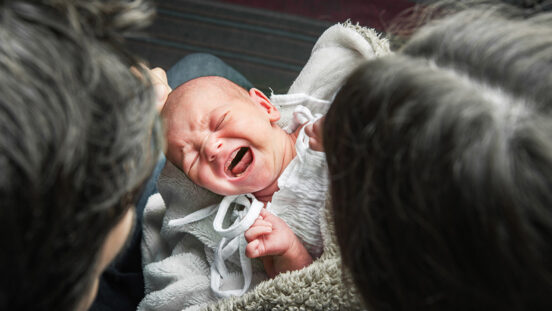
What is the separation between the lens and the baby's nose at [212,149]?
2.63 feet

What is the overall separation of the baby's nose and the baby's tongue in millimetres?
68

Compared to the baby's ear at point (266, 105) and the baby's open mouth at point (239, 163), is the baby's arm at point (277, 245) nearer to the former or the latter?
the baby's open mouth at point (239, 163)

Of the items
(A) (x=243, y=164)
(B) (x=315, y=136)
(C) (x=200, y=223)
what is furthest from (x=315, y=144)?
(C) (x=200, y=223)

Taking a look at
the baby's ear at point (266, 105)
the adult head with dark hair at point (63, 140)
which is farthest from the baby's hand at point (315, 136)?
the adult head with dark hair at point (63, 140)

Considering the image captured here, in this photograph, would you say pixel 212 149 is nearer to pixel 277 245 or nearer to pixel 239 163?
pixel 239 163

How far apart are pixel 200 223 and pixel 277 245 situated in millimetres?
221

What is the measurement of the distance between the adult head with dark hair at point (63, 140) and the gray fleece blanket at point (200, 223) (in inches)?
16.2

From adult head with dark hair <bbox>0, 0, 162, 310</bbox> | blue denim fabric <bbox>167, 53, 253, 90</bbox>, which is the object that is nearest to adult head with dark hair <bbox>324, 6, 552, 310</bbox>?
adult head with dark hair <bbox>0, 0, 162, 310</bbox>

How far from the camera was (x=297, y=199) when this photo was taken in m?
0.84

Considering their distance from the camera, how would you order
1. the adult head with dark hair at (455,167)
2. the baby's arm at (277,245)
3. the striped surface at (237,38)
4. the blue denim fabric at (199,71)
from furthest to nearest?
1. the striped surface at (237,38)
2. the blue denim fabric at (199,71)
3. the baby's arm at (277,245)
4. the adult head with dark hair at (455,167)

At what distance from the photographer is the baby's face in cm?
82

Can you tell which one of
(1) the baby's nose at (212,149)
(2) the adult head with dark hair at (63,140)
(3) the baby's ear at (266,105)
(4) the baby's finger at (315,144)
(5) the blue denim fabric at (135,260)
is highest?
(2) the adult head with dark hair at (63,140)

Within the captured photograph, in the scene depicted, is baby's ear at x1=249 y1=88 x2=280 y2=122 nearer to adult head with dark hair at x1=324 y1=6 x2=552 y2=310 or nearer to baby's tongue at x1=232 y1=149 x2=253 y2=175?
baby's tongue at x1=232 y1=149 x2=253 y2=175

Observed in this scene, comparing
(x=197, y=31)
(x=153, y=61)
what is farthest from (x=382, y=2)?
(x=153, y=61)
